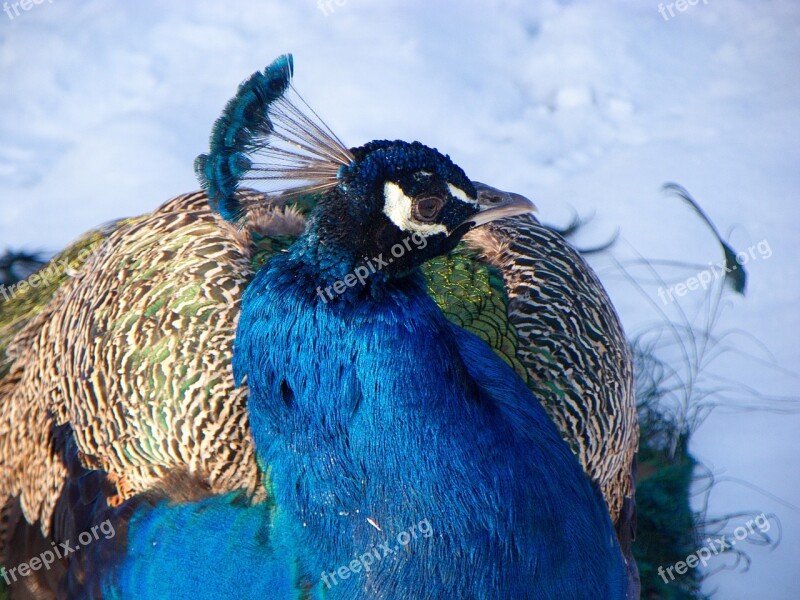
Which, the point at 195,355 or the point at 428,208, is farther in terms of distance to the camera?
the point at 195,355

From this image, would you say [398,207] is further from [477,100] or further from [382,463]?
[477,100]

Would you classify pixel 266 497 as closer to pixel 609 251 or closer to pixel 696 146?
pixel 609 251

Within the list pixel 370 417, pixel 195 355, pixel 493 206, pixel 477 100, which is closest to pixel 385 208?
pixel 493 206

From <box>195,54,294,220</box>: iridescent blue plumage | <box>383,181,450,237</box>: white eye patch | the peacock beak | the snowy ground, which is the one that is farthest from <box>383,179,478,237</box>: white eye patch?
the snowy ground

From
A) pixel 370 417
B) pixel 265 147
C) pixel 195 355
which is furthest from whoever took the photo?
pixel 195 355

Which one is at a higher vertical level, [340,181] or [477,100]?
[477,100]

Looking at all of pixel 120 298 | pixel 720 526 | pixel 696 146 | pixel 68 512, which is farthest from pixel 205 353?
→ pixel 696 146

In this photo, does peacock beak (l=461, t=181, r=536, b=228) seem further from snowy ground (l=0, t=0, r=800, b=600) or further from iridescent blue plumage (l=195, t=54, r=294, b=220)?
snowy ground (l=0, t=0, r=800, b=600)
